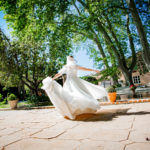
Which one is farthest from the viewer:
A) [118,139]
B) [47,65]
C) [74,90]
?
[47,65]

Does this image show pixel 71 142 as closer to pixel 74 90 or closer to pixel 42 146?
pixel 42 146

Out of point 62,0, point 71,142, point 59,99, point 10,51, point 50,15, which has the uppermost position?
point 62,0

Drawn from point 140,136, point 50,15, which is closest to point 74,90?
point 140,136

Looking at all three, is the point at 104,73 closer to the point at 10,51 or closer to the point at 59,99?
the point at 10,51

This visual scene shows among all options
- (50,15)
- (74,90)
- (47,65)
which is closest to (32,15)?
(50,15)

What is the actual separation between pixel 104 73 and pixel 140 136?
41.7 feet

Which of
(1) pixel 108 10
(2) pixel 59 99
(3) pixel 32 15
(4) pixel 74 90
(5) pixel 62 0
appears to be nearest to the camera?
(2) pixel 59 99

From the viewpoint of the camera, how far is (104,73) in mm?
14914

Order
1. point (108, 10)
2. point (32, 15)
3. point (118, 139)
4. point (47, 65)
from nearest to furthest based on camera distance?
1. point (118, 139)
2. point (108, 10)
3. point (32, 15)
4. point (47, 65)

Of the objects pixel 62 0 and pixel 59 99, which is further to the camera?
pixel 62 0

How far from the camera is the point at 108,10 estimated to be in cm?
A: 1044

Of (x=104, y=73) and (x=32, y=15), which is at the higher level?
(x=32, y=15)

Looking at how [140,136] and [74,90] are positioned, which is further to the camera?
[74,90]

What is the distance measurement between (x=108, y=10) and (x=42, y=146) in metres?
10.6
